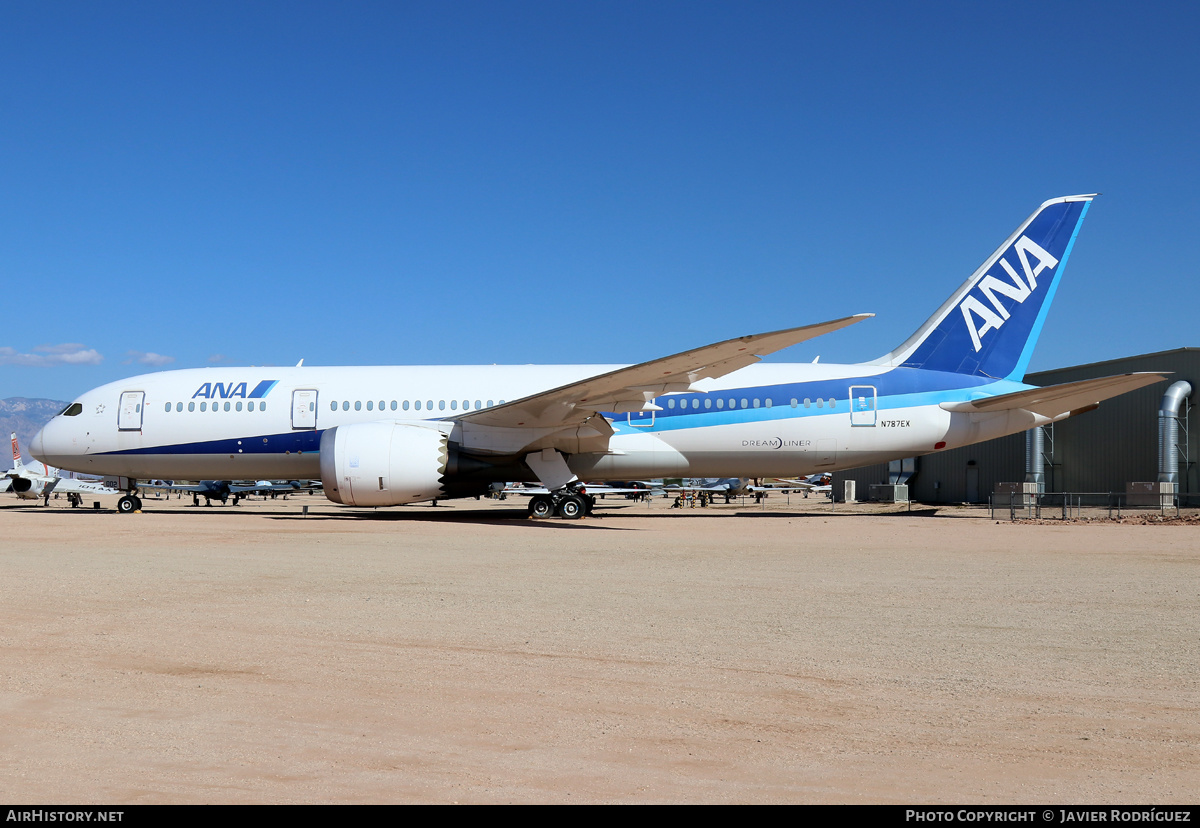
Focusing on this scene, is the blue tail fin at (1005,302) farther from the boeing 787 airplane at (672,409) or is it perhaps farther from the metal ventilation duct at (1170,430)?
the metal ventilation duct at (1170,430)

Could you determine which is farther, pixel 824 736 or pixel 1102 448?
pixel 1102 448

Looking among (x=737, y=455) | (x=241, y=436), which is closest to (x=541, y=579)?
(x=737, y=455)

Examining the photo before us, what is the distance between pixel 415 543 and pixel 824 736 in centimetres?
1050

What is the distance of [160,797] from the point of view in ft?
11.0

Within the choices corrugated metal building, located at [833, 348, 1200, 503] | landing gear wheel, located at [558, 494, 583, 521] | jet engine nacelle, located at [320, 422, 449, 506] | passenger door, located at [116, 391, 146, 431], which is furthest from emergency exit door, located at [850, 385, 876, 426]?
passenger door, located at [116, 391, 146, 431]

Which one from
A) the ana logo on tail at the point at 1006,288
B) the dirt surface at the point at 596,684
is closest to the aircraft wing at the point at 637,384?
the dirt surface at the point at 596,684

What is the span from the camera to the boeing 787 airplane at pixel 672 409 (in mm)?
21016

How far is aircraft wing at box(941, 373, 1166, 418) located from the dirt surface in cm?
1046

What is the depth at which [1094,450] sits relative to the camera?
31.4 meters

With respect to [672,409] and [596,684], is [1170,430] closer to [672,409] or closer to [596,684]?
[672,409]

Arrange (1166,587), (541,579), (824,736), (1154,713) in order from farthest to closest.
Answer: (541,579) → (1166,587) → (1154,713) → (824,736)
